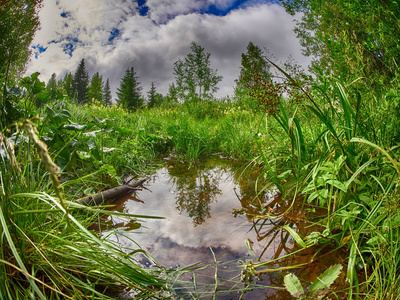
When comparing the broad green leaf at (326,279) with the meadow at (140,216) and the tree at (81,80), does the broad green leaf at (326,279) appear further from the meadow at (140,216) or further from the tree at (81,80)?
the tree at (81,80)

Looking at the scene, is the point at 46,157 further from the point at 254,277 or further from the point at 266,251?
the point at 266,251

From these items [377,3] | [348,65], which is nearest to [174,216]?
[348,65]

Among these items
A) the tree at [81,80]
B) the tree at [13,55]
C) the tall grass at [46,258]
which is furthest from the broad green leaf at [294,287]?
the tree at [81,80]

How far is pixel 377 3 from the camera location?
1760mm

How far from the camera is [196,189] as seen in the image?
9.98 feet

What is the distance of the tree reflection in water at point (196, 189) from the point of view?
7.88 ft

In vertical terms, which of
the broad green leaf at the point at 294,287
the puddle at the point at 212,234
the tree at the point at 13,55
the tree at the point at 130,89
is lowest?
the puddle at the point at 212,234

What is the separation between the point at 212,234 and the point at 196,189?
1127mm

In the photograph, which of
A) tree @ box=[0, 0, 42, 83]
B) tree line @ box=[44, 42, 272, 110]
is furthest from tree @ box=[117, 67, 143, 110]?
tree @ box=[0, 0, 42, 83]

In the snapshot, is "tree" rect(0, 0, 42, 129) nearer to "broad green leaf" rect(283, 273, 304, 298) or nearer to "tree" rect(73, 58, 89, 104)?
"broad green leaf" rect(283, 273, 304, 298)

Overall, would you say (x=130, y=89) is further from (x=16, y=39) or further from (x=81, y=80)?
(x=16, y=39)

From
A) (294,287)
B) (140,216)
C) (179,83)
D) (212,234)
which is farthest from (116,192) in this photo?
(179,83)

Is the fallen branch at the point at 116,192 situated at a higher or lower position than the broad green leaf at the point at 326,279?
lower

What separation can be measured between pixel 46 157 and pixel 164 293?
113 cm
